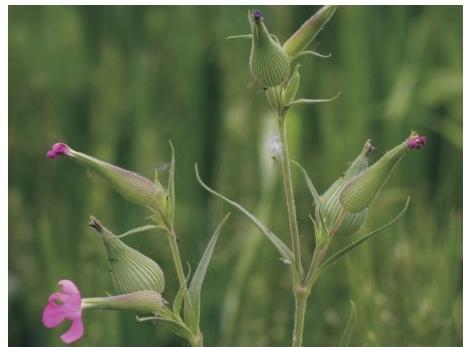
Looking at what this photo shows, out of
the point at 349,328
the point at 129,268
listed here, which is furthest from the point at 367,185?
the point at 129,268

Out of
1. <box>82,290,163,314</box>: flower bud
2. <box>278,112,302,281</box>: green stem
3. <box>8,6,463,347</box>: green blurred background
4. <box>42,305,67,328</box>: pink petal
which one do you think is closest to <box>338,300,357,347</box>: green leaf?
<box>278,112,302,281</box>: green stem

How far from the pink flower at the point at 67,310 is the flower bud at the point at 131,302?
0.01 metres

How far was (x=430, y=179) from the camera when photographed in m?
2.35

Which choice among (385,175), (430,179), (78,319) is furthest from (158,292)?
(430,179)

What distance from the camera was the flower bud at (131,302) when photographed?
0.99 metres

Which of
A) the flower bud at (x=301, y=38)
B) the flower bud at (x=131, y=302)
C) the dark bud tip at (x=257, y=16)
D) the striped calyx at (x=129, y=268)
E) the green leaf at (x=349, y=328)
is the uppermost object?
the dark bud tip at (x=257, y=16)

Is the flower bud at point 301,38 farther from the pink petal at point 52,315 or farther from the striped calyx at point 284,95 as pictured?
the pink petal at point 52,315

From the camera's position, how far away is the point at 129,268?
3.44ft

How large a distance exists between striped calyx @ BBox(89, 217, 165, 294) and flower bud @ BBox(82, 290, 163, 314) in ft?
0.09

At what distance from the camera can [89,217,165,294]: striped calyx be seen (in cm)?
105

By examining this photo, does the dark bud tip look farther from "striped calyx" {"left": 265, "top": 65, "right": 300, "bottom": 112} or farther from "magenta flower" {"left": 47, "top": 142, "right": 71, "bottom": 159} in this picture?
"magenta flower" {"left": 47, "top": 142, "right": 71, "bottom": 159}

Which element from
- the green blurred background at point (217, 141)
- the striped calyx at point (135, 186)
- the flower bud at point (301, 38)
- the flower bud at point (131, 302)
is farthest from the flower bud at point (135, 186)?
the green blurred background at point (217, 141)

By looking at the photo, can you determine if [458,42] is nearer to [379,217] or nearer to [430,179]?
[430,179]

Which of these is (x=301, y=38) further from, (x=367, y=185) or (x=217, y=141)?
(x=217, y=141)
